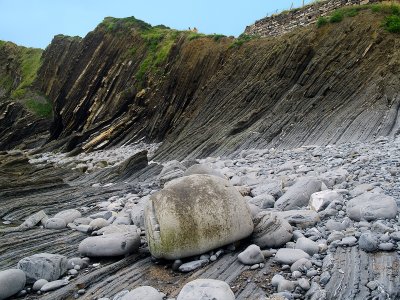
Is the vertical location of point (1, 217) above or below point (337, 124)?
below

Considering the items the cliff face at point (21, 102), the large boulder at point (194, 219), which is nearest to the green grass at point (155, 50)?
the cliff face at point (21, 102)

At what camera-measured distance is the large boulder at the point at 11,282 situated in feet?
17.0

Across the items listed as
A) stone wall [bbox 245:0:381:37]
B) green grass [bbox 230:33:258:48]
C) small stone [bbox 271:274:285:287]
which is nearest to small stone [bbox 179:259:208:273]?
small stone [bbox 271:274:285:287]

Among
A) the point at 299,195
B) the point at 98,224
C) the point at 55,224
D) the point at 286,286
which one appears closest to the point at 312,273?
the point at 286,286

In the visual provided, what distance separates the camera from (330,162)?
1037cm

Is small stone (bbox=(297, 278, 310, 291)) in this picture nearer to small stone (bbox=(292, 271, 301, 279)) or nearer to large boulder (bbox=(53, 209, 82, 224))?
small stone (bbox=(292, 271, 301, 279))

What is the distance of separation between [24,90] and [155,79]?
24.1 m

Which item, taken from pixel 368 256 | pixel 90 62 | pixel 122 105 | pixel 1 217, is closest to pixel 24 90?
pixel 90 62

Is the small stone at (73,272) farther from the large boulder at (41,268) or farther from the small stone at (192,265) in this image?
the small stone at (192,265)

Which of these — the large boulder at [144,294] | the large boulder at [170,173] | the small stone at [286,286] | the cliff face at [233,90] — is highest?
the cliff face at [233,90]

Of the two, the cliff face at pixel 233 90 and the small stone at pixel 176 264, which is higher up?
the cliff face at pixel 233 90

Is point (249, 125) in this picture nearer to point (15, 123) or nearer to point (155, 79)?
point (155, 79)

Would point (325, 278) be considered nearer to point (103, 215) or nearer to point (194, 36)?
point (103, 215)

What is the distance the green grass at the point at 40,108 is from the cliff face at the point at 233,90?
3.62 metres
